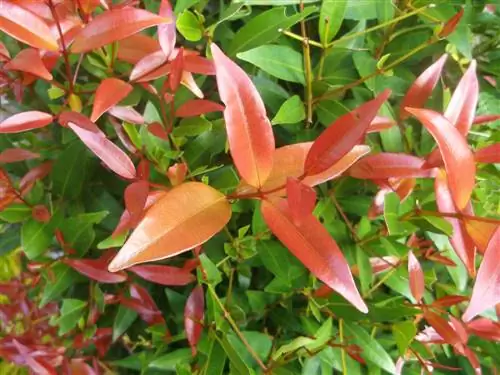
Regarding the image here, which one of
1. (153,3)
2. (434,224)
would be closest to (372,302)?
(434,224)

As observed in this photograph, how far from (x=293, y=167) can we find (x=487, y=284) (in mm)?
160

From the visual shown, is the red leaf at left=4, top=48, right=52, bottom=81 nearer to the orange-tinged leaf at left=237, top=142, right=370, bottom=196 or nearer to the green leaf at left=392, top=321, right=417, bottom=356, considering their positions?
the orange-tinged leaf at left=237, top=142, right=370, bottom=196

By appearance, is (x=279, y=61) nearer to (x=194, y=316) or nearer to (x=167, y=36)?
(x=167, y=36)

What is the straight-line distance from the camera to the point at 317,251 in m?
0.38

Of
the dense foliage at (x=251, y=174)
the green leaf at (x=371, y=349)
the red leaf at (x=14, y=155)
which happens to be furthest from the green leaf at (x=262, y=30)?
the green leaf at (x=371, y=349)

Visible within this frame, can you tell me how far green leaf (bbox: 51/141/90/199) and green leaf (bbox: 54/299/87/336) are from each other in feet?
0.41

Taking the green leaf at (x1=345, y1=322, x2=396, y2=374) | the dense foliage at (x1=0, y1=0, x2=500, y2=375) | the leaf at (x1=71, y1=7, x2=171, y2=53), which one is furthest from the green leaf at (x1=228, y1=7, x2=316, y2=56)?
the green leaf at (x1=345, y1=322, x2=396, y2=374)

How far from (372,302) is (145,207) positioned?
32 cm

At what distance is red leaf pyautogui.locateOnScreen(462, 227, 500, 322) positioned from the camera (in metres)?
0.39

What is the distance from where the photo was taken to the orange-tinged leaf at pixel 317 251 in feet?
1.23

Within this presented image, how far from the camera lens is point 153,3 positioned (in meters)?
0.62

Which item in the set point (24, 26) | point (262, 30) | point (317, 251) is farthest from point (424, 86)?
point (24, 26)

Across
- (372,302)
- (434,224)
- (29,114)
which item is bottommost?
(372,302)

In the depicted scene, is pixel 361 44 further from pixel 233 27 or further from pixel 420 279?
pixel 420 279
